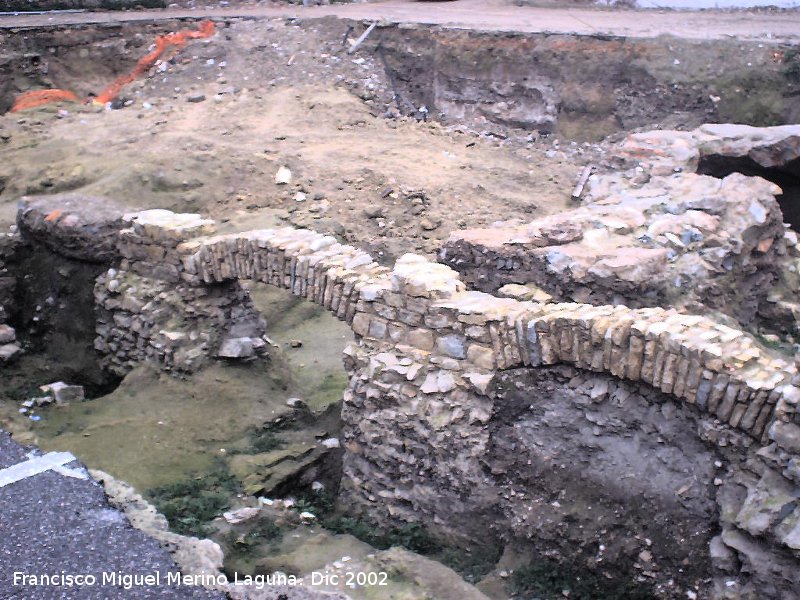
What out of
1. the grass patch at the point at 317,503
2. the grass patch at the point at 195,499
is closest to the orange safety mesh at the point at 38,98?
the grass patch at the point at 195,499

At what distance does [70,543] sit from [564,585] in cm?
269

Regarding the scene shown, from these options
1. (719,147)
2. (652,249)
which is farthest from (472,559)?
(719,147)

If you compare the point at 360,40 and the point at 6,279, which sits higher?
the point at 360,40

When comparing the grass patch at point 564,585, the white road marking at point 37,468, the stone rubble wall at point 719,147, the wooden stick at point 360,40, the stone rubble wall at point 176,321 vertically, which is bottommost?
the grass patch at point 564,585

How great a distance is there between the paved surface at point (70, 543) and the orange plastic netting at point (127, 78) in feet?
34.6

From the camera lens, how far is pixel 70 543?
3.97 metres

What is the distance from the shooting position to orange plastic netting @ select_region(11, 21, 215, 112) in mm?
13648

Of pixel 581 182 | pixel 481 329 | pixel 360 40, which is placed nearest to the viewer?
pixel 481 329

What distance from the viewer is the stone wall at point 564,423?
15.1 feet

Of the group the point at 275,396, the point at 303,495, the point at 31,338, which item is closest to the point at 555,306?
the point at 303,495

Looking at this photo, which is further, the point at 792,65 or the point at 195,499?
the point at 792,65

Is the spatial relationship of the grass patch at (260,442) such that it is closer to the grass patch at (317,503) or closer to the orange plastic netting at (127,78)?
the grass patch at (317,503)

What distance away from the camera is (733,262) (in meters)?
7.79

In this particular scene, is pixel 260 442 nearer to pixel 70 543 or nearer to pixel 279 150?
pixel 70 543
